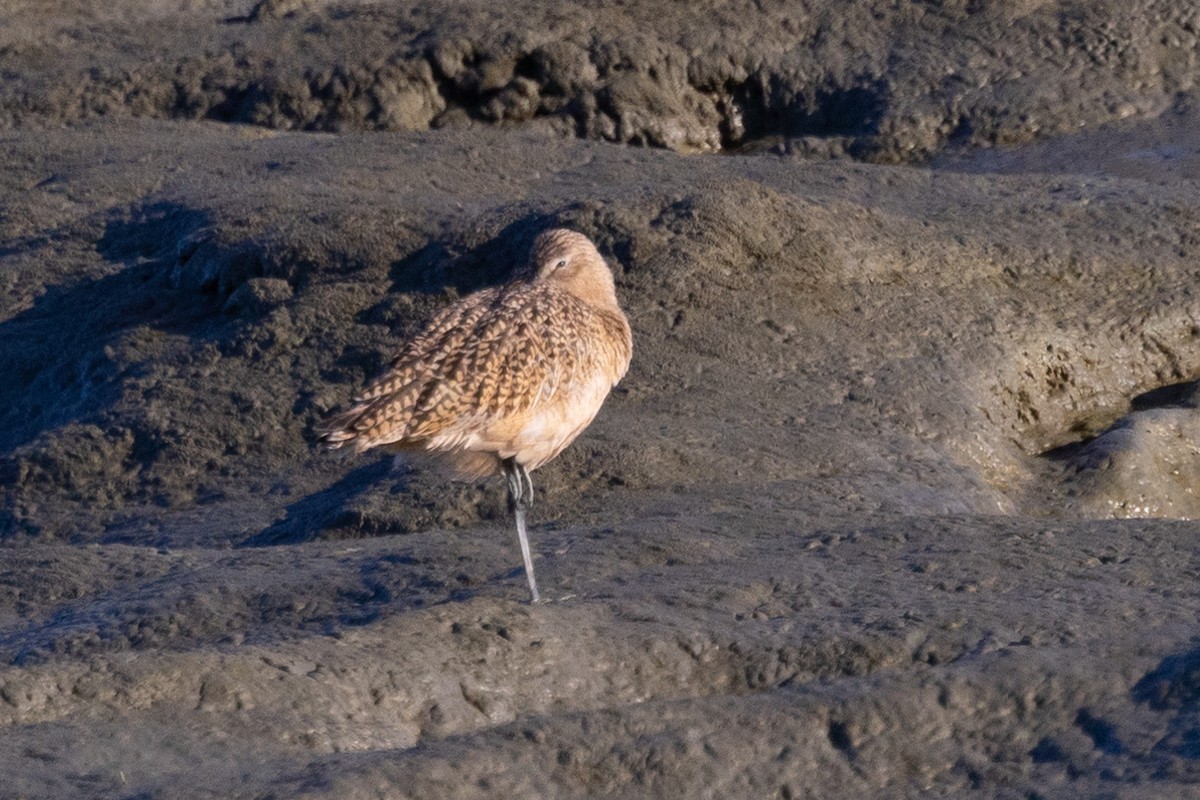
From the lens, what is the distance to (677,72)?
44.8 feet

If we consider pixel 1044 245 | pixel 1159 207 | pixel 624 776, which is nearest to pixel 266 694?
pixel 624 776

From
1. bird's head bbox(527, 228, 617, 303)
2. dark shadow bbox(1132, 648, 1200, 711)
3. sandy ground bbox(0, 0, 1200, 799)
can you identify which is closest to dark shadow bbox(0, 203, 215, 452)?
sandy ground bbox(0, 0, 1200, 799)

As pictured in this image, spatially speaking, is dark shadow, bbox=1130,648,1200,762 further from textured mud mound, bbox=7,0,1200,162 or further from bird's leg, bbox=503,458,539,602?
textured mud mound, bbox=7,0,1200,162

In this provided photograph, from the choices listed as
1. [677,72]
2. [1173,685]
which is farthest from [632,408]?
[677,72]

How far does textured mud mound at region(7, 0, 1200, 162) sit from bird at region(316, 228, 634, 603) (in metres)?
7.25

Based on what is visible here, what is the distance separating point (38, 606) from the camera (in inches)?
246

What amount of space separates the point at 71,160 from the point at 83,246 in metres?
1.41

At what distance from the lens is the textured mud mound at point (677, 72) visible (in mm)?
13266

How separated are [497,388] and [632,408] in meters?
2.51

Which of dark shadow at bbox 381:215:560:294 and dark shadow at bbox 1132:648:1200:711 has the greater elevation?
dark shadow at bbox 1132:648:1200:711

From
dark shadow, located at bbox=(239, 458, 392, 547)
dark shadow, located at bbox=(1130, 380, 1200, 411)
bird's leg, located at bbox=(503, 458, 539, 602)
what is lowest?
dark shadow, located at bbox=(239, 458, 392, 547)

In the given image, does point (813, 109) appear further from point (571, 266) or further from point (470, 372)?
point (470, 372)

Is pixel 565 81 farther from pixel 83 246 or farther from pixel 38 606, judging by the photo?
pixel 38 606

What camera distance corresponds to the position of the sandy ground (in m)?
4.63
